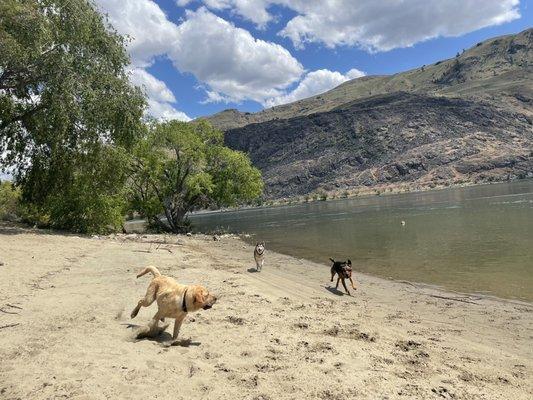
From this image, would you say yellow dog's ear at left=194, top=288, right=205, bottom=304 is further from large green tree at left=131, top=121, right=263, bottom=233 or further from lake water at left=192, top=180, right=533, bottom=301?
large green tree at left=131, top=121, right=263, bottom=233

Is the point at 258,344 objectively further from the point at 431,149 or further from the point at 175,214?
the point at 431,149

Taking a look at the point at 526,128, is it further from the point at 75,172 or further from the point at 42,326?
the point at 42,326

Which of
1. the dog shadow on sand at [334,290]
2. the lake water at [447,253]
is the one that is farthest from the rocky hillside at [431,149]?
the dog shadow on sand at [334,290]

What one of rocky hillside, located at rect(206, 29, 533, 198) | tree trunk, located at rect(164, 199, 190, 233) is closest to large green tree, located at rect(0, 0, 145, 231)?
tree trunk, located at rect(164, 199, 190, 233)

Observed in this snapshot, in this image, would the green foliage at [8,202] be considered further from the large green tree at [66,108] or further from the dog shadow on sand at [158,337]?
the dog shadow on sand at [158,337]

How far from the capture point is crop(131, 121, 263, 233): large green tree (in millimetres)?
38781

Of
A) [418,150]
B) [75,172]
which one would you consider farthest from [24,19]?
[418,150]

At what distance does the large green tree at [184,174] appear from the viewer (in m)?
38.8

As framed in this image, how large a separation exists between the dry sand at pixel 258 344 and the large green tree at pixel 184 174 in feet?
84.2

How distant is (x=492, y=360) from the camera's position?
743cm

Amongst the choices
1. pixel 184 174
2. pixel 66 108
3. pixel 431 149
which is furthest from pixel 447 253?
pixel 431 149

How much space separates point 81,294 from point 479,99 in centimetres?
21519

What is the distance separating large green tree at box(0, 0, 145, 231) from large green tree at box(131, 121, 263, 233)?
34.4 ft

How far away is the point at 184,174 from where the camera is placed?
134 feet
